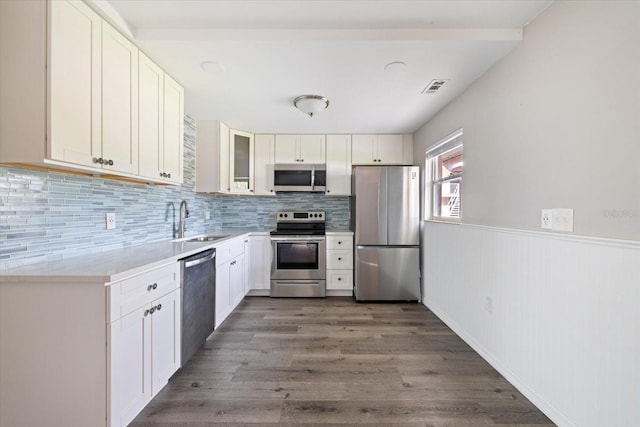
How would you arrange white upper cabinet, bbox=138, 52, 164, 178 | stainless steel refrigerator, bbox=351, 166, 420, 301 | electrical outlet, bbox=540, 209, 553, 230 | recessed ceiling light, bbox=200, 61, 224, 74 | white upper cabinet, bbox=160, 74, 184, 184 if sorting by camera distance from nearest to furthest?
1. electrical outlet, bbox=540, 209, 553, 230
2. white upper cabinet, bbox=138, 52, 164, 178
3. recessed ceiling light, bbox=200, 61, 224, 74
4. white upper cabinet, bbox=160, 74, 184, 184
5. stainless steel refrigerator, bbox=351, 166, 420, 301

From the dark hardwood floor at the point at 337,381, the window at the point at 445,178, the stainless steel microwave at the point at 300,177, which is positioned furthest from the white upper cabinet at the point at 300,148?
the dark hardwood floor at the point at 337,381

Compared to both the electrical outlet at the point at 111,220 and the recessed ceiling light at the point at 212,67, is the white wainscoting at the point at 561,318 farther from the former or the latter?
the electrical outlet at the point at 111,220

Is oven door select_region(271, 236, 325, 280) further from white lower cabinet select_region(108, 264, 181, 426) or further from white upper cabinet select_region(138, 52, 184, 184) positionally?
white lower cabinet select_region(108, 264, 181, 426)

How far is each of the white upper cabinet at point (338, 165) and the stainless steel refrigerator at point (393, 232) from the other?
414mm

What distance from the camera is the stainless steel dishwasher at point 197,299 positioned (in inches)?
74.4

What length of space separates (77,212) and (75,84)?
0.79m

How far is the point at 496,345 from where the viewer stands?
1.96 metres

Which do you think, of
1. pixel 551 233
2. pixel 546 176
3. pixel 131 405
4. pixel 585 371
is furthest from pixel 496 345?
pixel 131 405

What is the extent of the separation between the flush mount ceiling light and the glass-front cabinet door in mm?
1286

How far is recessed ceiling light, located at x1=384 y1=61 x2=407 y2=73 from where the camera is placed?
195 cm

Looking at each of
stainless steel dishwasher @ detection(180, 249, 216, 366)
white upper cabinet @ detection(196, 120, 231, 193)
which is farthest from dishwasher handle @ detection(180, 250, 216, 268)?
white upper cabinet @ detection(196, 120, 231, 193)

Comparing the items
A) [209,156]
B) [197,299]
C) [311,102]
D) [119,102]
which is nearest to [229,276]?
Result: [197,299]

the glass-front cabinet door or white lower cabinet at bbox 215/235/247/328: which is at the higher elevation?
the glass-front cabinet door

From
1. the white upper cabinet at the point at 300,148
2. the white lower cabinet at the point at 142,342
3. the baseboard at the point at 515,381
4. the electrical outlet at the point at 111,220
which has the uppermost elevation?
the white upper cabinet at the point at 300,148
